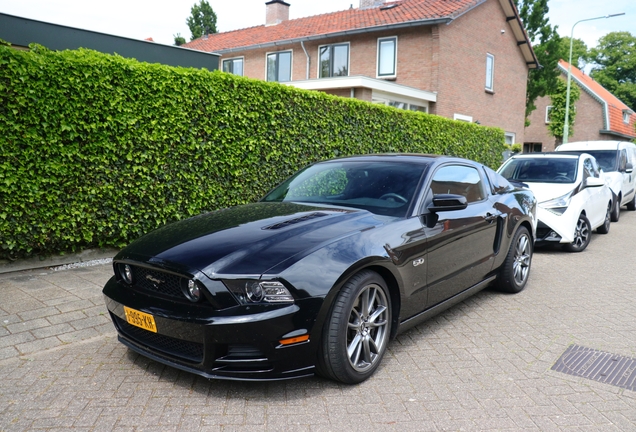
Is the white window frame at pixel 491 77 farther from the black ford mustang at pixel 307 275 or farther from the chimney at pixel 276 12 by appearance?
the black ford mustang at pixel 307 275

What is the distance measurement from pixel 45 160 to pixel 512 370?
208 inches

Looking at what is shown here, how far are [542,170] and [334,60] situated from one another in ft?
50.8

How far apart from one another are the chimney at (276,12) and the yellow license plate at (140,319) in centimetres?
2889

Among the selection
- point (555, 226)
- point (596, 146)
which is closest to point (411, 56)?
point (596, 146)

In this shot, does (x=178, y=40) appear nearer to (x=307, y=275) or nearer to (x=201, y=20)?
(x=201, y=20)

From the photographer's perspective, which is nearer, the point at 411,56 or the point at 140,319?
the point at 140,319

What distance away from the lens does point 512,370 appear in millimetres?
3734

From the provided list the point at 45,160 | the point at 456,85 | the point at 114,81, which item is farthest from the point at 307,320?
the point at 456,85

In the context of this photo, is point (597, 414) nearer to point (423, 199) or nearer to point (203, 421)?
point (423, 199)

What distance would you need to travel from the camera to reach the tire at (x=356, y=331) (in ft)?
10.6

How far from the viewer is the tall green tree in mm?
29609

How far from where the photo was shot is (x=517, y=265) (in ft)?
19.0

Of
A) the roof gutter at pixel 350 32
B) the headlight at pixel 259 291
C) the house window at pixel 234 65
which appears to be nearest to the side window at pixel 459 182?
the headlight at pixel 259 291

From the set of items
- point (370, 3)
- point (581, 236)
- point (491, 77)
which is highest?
point (370, 3)
